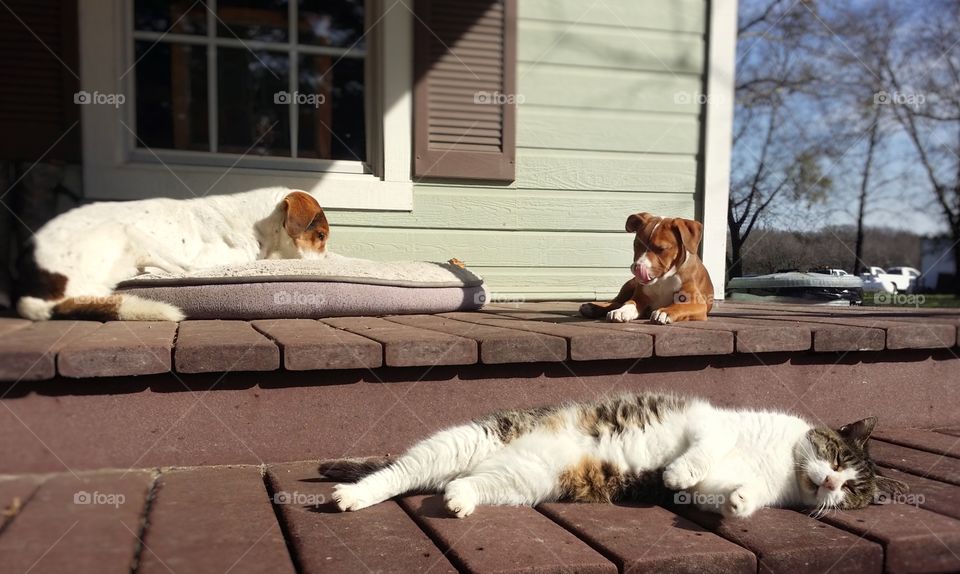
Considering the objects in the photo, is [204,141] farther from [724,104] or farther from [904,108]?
[904,108]

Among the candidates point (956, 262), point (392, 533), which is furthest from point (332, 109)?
point (956, 262)

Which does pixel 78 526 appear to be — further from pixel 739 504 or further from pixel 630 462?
pixel 739 504

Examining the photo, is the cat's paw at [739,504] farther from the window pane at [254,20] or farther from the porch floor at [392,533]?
the window pane at [254,20]

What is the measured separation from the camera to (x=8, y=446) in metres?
1.76

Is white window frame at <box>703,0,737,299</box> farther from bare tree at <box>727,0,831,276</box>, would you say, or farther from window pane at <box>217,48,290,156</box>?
window pane at <box>217,48,290,156</box>

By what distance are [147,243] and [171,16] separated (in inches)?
68.2

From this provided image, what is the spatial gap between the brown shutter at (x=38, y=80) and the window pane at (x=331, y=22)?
4.22 ft

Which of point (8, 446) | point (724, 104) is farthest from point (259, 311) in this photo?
point (724, 104)

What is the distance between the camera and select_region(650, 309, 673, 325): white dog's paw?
2.73 m

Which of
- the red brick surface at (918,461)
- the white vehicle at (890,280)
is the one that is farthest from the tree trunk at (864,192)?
the red brick surface at (918,461)

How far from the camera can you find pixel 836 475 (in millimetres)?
1762

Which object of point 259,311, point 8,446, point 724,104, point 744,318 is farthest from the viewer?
point 724,104

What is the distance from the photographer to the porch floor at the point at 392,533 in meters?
1.36

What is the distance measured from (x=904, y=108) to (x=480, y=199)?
174 inches
